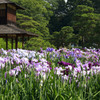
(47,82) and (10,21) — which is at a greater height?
(10,21)

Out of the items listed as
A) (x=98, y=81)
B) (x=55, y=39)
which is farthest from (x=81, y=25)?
(x=98, y=81)

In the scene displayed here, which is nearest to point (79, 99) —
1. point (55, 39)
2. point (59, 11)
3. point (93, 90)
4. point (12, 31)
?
point (93, 90)

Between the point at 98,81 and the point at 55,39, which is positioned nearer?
the point at 98,81

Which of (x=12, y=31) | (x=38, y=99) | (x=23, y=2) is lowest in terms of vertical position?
(x=38, y=99)

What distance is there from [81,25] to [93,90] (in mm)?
29871

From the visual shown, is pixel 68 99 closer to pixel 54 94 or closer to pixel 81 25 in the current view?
pixel 54 94

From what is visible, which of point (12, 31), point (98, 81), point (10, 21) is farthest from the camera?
point (10, 21)

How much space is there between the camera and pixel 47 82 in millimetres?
3205

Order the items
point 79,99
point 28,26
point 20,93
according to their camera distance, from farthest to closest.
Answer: point 28,26 → point 20,93 → point 79,99

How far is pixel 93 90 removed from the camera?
3.13m

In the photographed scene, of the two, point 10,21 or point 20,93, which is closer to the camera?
point 20,93

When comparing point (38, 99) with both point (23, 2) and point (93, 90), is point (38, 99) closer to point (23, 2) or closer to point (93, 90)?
point (93, 90)

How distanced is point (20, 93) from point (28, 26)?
25980 millimetres

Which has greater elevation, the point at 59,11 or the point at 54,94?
the point at 59,11
